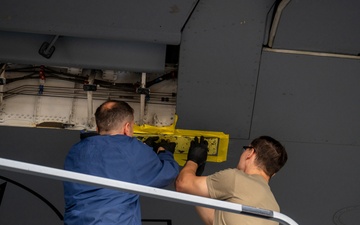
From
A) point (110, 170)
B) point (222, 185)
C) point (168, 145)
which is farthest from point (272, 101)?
point (110, 170)

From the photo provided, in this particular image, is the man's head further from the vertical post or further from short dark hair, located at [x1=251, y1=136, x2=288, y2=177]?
short dark hair, located at [x1=251, y1=136, x2=288, y2=177]

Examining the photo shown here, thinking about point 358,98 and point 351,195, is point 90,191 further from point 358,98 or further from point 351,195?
point 351,195

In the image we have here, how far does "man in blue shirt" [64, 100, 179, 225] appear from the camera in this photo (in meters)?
1.78

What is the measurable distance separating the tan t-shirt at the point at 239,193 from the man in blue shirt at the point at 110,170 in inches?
9.3

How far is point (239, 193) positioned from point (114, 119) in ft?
2.32

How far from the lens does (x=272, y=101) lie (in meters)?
2.46

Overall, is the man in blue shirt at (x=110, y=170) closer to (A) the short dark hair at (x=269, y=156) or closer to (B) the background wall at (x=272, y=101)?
(A) the short dark hair at (x=269, y=156)

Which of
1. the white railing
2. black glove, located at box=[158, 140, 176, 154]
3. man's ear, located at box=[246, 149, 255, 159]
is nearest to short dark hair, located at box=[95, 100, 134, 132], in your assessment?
black glove, located at box=[158, 140, 176, 154]

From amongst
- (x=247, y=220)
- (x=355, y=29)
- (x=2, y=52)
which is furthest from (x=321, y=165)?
(x=2, y=52)

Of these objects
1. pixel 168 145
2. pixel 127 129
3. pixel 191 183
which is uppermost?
pixel 127 129

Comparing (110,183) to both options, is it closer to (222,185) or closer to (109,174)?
(109,174)

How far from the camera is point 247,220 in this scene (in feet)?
5.78

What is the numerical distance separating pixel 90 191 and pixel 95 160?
0.14 metres

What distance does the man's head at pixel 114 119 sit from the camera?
2.01 m
